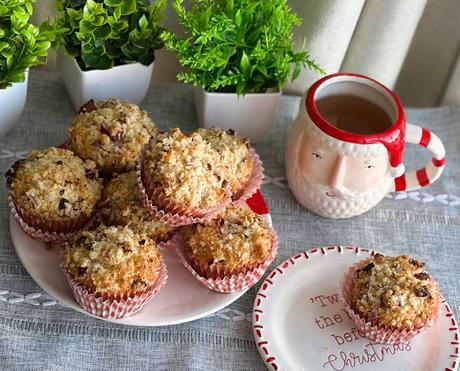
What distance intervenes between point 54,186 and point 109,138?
135 mm

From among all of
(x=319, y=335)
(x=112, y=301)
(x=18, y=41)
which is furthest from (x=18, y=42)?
(x=319, y=335)

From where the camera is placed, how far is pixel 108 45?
1220 millimetres

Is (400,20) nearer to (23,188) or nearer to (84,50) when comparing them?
(84,50)

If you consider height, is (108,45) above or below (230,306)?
above

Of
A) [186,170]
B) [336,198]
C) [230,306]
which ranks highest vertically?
[186,170]

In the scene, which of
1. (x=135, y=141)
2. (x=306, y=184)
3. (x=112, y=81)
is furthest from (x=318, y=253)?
(x=112, y=81)

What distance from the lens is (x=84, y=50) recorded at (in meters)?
1.18

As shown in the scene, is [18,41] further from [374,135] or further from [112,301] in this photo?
[374,135]

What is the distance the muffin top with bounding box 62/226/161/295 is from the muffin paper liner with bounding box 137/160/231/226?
5 cm

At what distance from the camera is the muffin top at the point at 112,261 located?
3.09 ft

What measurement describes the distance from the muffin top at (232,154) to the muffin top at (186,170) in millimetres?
43

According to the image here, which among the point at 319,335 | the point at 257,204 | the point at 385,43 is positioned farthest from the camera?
the point at 385,43

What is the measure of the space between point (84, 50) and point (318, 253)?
55 cm

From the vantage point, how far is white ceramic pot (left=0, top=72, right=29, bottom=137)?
1157 mm
